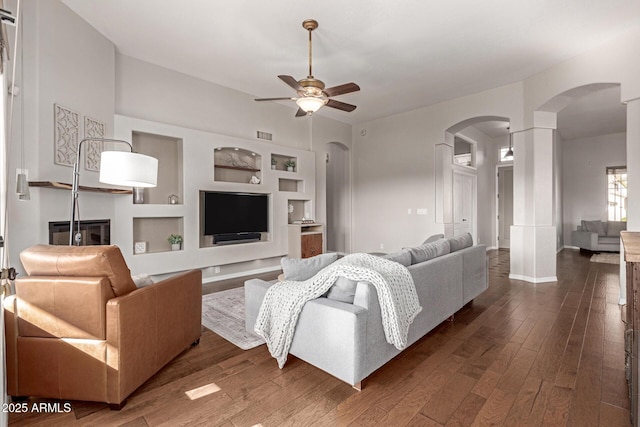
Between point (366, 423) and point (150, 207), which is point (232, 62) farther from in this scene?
point (366, 423)

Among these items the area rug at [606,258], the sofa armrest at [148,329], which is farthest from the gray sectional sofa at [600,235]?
the sofa armrest at [148,329]

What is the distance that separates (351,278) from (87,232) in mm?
3179

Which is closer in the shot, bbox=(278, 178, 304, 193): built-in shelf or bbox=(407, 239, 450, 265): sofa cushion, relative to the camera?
bbox=(407, 239, 450, 265): sofa cushion

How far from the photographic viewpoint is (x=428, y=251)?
2752 mm

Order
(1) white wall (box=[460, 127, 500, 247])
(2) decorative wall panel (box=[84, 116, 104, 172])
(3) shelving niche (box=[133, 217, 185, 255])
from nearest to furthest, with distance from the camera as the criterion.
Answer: (2) decorative wall panel (box=[84, 116, 104, 172]) → (3) shelving niche (box=[133, 217, 185, 255]) → (1) white wall (box=[460, 127, 500, 247])

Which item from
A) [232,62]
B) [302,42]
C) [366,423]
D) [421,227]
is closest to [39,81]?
[232,62]

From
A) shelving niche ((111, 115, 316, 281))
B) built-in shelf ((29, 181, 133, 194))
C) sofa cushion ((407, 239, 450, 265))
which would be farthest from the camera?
shelving niche ((111, 115, 316, 281))

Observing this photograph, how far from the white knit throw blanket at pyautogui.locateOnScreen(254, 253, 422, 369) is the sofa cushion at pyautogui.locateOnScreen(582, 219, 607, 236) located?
810 centimetres

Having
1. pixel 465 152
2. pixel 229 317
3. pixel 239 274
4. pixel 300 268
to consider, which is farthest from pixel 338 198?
pixel 300 268

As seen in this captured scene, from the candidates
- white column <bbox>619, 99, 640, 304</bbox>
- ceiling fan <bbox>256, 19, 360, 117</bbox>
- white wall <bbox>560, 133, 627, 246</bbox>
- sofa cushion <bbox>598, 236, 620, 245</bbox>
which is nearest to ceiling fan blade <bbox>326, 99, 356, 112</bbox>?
ceiling fan <bbox>256, 19, 360, 117</bbox>

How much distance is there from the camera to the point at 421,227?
20.2ft

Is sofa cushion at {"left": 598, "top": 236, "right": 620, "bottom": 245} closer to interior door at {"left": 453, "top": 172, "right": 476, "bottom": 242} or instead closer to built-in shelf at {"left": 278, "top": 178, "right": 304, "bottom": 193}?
interior door at {"left": 453, "top": 172, "right": 476, "bottom": 242}

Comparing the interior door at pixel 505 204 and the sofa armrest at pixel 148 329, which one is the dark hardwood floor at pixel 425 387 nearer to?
the sofa armrest at pixel 148 329

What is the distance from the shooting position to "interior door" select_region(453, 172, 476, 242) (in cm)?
673
